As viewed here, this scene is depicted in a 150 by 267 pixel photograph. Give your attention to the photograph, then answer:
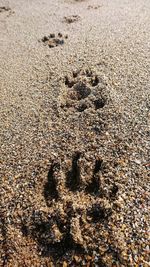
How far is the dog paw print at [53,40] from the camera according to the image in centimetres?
624

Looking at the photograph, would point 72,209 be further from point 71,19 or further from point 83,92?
point 71,19

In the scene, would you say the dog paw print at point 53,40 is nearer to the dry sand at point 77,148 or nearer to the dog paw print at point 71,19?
the dry sand at point 77,148

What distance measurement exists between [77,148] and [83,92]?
1193 millimetres

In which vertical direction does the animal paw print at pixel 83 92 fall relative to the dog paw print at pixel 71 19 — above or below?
below

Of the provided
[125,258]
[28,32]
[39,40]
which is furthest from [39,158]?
[28,32]

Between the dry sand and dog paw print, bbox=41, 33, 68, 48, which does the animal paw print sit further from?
dog paw print, bbox=41, 33, 68, 48

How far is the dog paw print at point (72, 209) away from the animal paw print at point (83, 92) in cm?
110

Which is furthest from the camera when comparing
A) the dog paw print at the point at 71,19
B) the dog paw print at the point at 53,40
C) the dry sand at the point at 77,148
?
the dog paw print at the point at 71,19

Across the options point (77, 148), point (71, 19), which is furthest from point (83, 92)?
point (71, 19)

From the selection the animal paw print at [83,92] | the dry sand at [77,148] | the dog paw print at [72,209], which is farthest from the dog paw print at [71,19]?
the dog paw print at [72,209]

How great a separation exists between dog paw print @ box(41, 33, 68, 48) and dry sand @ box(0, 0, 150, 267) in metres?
0.03

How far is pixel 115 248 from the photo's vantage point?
269cm

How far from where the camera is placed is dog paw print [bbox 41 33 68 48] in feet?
20.5

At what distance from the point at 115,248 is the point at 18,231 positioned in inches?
43.4
